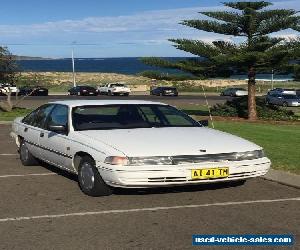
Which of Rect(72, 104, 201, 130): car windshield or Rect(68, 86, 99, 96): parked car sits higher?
Rect(72, 104, 201, 130): car windshield

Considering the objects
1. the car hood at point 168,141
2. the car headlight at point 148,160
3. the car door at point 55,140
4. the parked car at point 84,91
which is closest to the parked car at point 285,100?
the parked car at point 84,91

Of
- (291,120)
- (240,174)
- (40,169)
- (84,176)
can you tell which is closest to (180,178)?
(240,174)

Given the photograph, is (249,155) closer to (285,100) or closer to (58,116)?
(58,116)

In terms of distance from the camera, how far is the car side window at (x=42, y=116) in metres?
9.12

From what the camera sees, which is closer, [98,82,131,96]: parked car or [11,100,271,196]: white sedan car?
[11,100,271,196]: white sedan car

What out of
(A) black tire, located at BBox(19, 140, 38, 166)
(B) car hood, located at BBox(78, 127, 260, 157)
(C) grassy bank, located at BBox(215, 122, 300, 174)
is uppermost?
(B) car hood, located at BBox(78, 127, 260, 157)

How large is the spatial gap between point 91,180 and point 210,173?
5.18 ft

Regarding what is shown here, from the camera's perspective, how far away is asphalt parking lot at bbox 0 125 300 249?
17.6 ft

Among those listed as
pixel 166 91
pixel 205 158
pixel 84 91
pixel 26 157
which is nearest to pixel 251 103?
pixel 26 157

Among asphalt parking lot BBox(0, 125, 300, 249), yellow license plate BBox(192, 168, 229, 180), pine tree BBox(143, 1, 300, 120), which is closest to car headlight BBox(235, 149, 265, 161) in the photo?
yellow license plate BBox(192, 168, 229, 180)

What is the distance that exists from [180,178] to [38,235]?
198 cm

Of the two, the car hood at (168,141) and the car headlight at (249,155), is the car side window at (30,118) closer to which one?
the car hood at (168,141)

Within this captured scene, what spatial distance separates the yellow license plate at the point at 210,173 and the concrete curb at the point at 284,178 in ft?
4.95

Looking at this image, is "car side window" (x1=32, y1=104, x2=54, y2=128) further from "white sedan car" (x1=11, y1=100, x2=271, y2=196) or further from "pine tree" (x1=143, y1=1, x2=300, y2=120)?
"pine tree" (x1=143, y1=1, x2=300, y2=120)
